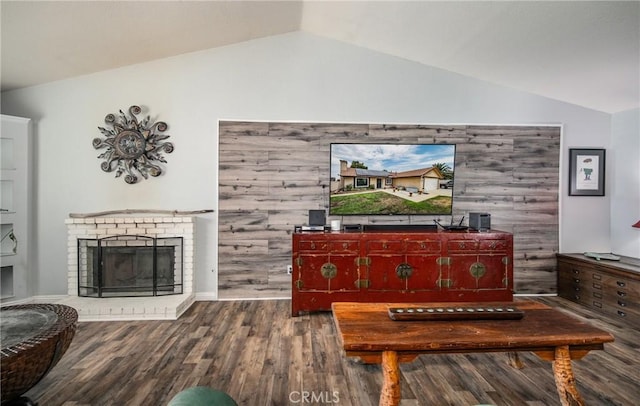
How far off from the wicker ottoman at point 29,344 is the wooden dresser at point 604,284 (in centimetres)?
480

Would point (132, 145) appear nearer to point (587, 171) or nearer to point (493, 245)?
point (493, 245)

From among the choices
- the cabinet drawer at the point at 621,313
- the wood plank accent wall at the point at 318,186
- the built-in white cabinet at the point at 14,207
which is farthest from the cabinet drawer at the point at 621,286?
the built-in white cabinet at the point at 14,207

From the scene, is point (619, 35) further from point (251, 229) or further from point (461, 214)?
point (251, 229)

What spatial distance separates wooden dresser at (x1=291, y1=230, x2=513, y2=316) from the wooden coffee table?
141 centimetres

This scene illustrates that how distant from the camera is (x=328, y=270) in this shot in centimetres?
332

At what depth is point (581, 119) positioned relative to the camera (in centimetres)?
404

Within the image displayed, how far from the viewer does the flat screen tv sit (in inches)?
152

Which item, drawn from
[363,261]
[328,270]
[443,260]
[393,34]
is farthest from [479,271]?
[393,34]

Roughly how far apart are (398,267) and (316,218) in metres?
1.06

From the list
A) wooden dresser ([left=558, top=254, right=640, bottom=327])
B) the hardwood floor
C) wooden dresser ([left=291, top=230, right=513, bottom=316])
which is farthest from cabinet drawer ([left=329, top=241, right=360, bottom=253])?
wooden dresser ([left=558, top=254, right=640, bottom=327])

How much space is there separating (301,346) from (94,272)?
8.95ft

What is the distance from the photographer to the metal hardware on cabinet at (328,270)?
3.32 meters

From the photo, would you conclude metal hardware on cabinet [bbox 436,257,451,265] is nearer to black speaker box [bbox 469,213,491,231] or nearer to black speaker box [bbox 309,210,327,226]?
black speaker box [bbox 469,213,491,231]

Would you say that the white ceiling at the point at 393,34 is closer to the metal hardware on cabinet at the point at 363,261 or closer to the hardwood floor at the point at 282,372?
the metal hardware on cabinet at the point at 363,261
